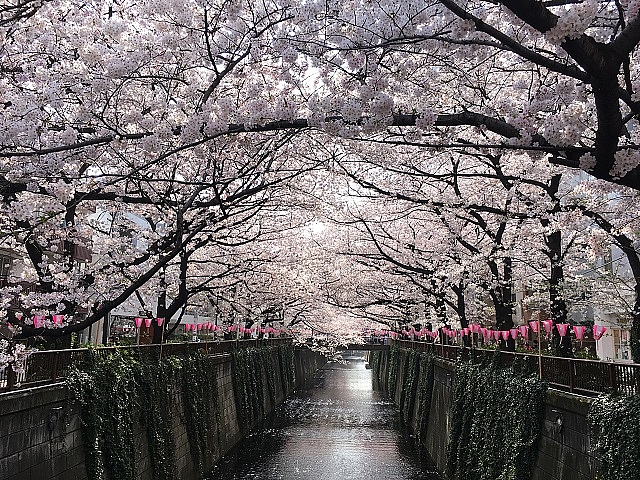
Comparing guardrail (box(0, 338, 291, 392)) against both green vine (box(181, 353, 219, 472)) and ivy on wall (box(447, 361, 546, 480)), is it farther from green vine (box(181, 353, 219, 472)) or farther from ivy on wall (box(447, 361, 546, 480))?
ivy on wall (box(447, 361, 546, 480))

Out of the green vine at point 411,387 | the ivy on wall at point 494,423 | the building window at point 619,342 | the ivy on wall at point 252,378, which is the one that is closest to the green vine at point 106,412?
the ivy on wall at point 494,423

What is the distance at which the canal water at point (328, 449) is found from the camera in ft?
69.6

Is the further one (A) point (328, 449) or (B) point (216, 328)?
(B) point (216, 328)

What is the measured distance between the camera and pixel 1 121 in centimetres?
872

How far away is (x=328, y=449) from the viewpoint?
2581 centimetres

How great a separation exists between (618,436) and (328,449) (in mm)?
19356

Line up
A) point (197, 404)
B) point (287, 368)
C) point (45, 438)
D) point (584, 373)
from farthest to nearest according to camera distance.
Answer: point (287, 368), point (197, 404), point (584, 373), point (45, 438)

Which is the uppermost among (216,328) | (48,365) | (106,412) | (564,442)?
(48,365)

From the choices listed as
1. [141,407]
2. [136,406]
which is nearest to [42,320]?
[136,406]

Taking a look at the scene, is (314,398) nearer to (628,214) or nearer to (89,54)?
(628,214)

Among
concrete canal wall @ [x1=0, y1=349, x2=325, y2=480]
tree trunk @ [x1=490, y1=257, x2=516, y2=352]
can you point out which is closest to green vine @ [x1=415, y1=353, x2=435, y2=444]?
tree trunk @ [x1=490, y1=257, x2=516, y2=352]

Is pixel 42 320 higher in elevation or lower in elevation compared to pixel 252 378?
higher

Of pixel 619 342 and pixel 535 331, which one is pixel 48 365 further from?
pixel 619 342

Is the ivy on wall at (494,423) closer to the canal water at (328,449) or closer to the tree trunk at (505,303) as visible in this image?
the tree trunk at (505,303)
